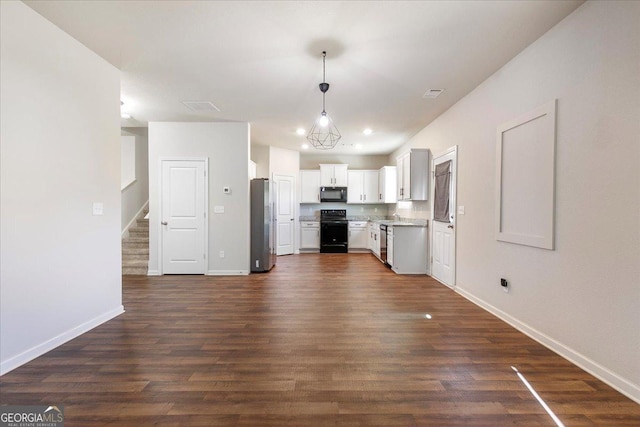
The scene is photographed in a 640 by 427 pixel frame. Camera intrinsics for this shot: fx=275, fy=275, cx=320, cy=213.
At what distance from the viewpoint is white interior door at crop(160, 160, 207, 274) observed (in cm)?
498

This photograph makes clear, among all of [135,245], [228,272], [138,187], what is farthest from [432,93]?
[138,187]

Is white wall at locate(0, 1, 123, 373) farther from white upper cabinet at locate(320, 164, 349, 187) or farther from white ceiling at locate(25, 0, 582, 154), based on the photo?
white upper cabinet at locate(320, 164, 349, 187)

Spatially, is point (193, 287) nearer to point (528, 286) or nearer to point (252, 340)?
point (252, 340)

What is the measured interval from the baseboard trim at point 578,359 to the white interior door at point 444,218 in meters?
1.16

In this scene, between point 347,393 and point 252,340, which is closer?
point 347,393

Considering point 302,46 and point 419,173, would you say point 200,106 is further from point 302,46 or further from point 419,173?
point 419,173

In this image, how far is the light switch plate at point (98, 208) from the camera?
282cm

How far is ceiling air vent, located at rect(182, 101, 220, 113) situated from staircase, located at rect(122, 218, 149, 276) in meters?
2.91

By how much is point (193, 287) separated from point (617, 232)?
15.5ft

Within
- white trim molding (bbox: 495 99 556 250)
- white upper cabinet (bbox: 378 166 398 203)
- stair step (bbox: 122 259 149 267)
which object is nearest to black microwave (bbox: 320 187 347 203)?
white upper cabinet (bbox: 378 166 398 203)

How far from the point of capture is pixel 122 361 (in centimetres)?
217

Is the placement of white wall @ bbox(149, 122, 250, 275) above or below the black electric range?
above

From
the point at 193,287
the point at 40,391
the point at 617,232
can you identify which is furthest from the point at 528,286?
the point at 193,287

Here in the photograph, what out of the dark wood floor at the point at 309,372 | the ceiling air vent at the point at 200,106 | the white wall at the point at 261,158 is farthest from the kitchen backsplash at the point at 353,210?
the dark wood floor at the point at 309,372
